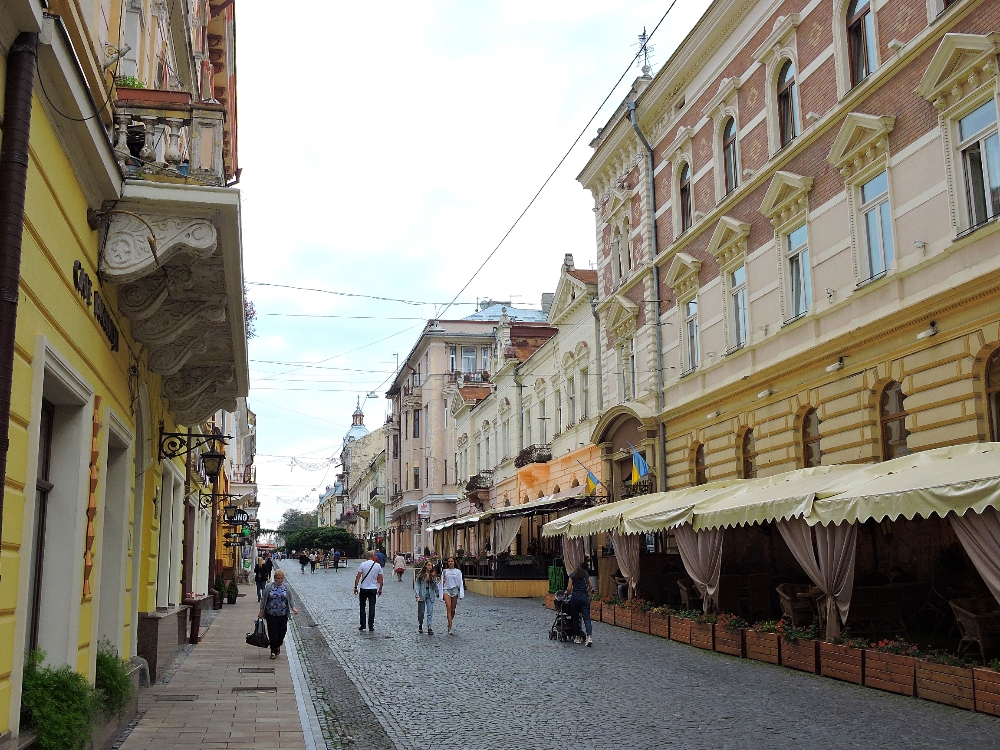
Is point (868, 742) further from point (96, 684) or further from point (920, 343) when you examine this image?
point (920, 343)

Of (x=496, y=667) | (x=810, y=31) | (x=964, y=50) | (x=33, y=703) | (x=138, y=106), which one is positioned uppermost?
(x=810, y=31)

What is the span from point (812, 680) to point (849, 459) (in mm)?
6385

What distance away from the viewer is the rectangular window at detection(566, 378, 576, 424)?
3656cm

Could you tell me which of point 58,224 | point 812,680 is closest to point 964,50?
point 812,680

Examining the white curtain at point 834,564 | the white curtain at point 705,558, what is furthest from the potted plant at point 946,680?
the white curtain at point 705,558

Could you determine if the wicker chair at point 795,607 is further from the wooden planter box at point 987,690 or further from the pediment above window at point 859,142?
the pediment above window at point 859,142

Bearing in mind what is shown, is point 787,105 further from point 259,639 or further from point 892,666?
point 259,639

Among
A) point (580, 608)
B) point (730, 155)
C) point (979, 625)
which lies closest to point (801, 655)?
point (979, 625)

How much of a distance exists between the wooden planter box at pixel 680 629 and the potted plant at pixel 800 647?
3035mm

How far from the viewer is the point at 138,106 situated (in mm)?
8078

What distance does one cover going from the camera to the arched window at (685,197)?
1022 inches

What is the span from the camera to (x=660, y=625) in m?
18.4

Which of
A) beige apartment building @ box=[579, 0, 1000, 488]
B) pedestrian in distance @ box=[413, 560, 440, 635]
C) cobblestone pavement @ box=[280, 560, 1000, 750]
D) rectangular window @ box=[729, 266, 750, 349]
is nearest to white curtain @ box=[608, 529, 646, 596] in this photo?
cobblestone pavement @ box=[280, 560, 1000, 750]

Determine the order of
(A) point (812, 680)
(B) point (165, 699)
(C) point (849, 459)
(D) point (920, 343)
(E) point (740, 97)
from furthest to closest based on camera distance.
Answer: (E) point (740, 97), (C) point (849, 459), (D) point (920, 343), (A) point (812, 680), (B) point (165, 699)
